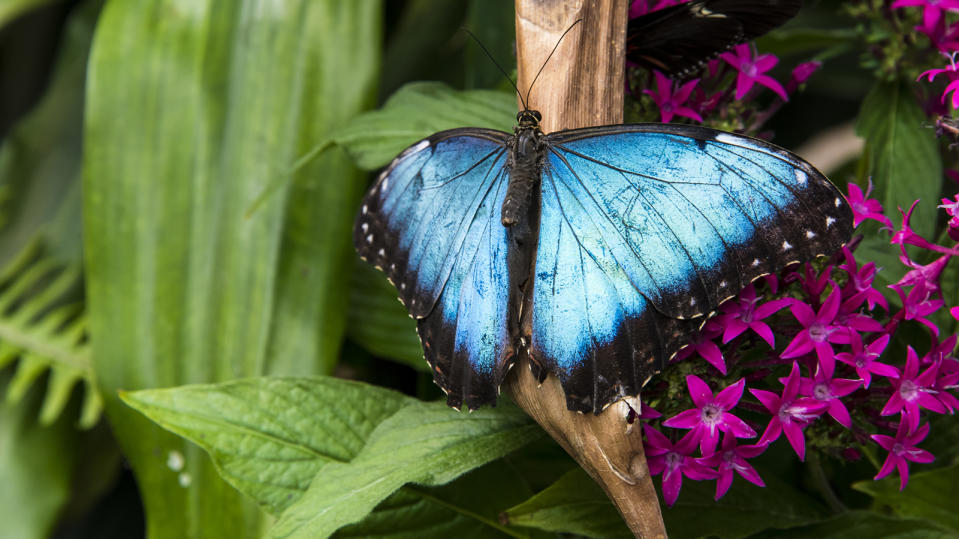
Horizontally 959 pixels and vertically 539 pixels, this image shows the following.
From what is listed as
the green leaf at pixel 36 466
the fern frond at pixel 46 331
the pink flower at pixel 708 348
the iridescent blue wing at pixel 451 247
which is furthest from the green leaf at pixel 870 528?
the green leaf at pixel 36 466

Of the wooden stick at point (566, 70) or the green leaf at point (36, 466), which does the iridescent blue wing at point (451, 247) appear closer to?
the wooden stick at point (566, 70)

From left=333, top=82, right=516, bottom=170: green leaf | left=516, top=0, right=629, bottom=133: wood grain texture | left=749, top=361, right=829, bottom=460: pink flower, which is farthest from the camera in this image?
left=333, top=82, right=516, bottom=170: green leaf

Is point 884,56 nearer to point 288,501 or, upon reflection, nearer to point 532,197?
point 532,197

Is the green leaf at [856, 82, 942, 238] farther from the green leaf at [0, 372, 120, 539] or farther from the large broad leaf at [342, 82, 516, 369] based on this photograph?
the green leaf at [0, 372, 120, 539]

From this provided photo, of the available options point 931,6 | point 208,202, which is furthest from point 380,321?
point 931,6

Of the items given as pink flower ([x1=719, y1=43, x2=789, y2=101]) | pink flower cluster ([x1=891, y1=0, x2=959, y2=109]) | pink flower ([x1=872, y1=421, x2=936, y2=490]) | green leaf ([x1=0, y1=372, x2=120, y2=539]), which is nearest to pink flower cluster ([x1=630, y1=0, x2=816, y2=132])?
pink flower ([x1=719, y1=43, x2=789, y2=101])

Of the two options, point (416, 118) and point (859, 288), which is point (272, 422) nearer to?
point (416, 118)

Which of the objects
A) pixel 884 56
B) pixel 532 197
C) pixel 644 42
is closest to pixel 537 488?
pixel 532 197
